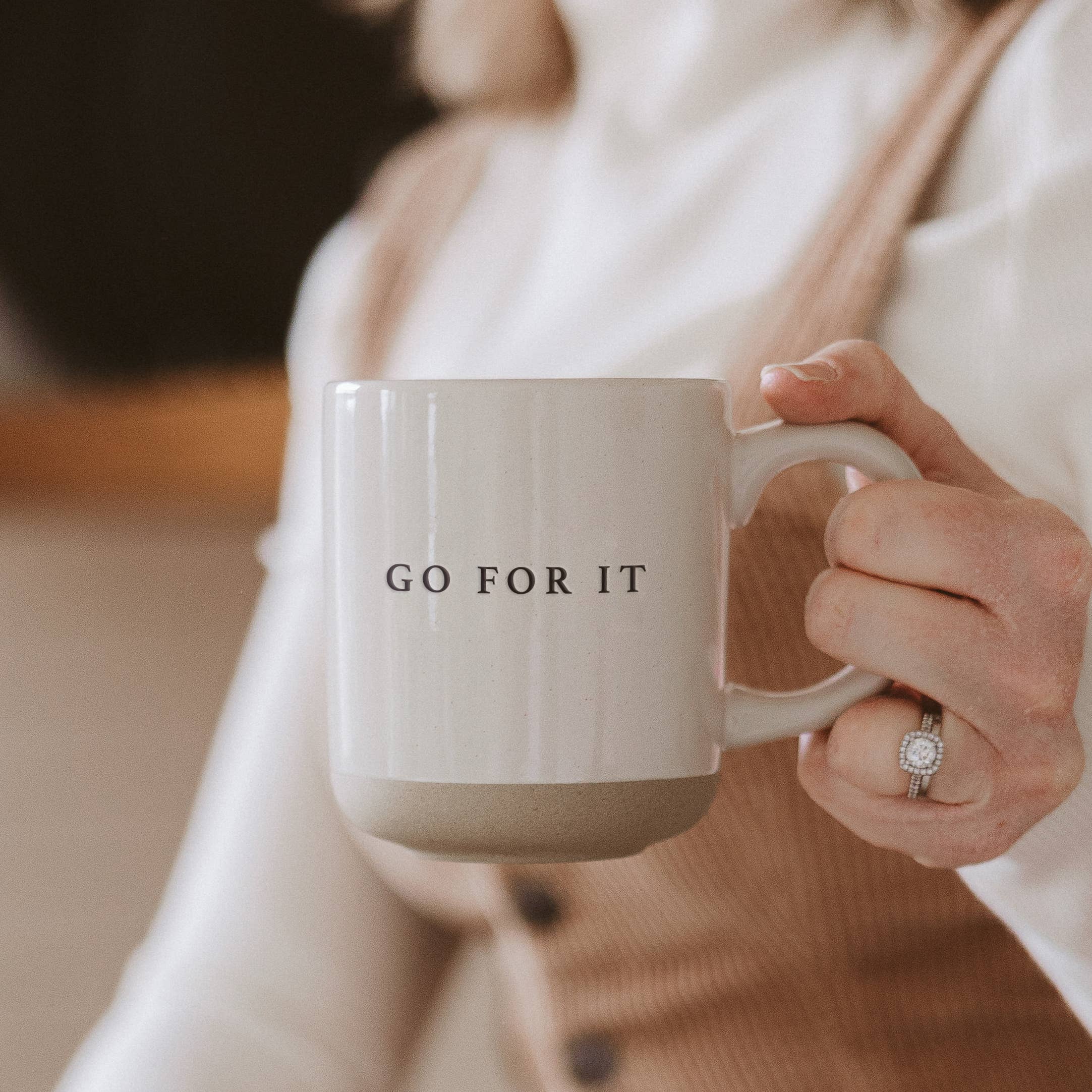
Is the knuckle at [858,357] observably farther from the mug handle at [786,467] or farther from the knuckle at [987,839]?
the knuckle at [987,839]

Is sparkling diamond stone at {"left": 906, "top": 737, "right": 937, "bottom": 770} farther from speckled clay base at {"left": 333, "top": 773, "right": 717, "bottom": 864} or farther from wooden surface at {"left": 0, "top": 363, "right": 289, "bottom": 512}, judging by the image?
wooden surface at {"left": 0, "top": 363, "right": 289, "bottom": 512}

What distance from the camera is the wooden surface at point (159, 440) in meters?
0.67

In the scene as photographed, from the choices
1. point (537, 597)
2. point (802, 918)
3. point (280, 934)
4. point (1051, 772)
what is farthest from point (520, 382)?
point (280, 934)

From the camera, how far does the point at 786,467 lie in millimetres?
273

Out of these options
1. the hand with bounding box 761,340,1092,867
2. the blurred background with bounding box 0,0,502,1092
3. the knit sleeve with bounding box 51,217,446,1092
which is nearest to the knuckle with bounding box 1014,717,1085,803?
the hand with bounding box 761,340,1092,867

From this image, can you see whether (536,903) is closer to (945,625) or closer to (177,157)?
(945,625)

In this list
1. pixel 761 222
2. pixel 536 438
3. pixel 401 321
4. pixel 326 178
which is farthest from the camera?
pixel 326 178

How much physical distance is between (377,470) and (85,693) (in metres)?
0.37

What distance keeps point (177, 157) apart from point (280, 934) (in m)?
0.45

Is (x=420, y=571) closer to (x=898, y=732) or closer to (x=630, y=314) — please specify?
(x=898, y=732)

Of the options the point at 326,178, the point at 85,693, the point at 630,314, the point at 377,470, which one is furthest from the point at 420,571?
the point at 326,178

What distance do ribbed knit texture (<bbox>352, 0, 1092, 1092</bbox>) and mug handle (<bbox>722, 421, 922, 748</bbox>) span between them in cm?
10

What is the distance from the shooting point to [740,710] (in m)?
0.28

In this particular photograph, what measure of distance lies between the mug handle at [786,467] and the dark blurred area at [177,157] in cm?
48
